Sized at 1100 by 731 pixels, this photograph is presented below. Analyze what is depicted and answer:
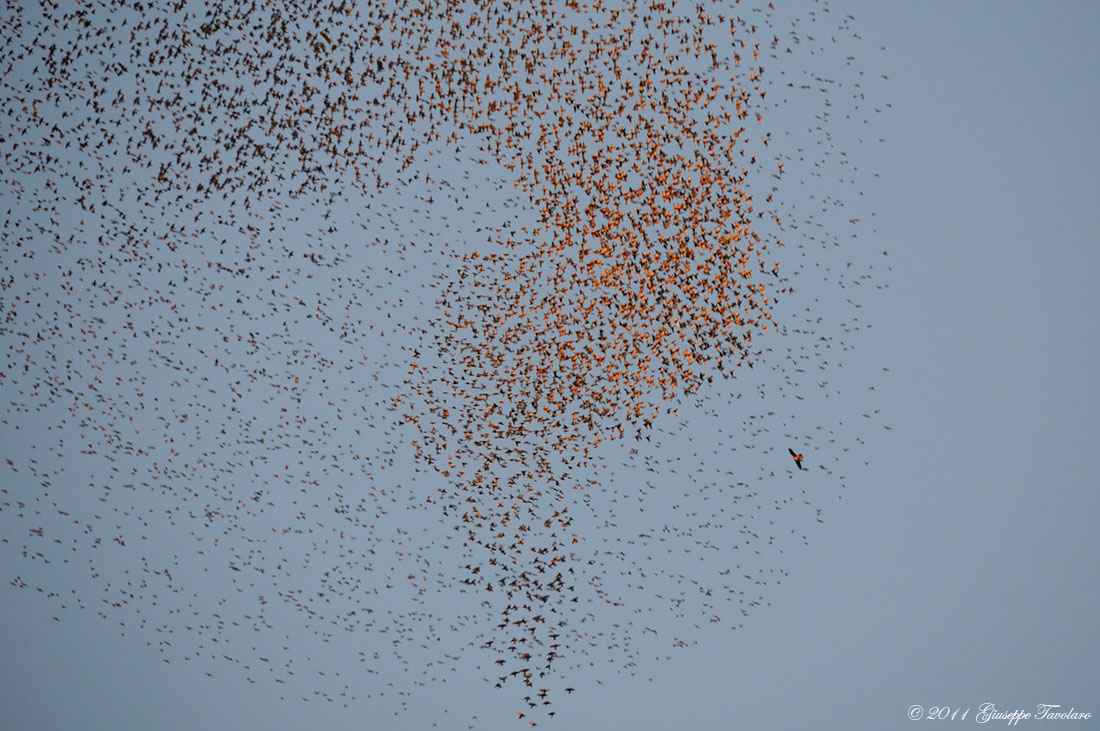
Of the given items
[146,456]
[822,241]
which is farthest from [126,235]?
[822,241]

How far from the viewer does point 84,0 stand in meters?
11.2

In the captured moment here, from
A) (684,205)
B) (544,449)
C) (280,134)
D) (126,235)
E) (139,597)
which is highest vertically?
(280,134)

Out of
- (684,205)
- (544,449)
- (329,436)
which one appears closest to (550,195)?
(684,205)

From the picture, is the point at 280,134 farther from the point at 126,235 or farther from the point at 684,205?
the point at 684,205

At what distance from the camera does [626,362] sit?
35.0 ft

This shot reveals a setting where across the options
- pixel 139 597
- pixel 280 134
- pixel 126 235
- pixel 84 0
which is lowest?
pixel 139 597

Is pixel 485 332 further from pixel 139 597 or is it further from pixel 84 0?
pixel 84 0

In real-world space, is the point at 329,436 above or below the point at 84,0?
below

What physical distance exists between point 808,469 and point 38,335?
371 inches

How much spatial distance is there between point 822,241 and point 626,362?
110 inches

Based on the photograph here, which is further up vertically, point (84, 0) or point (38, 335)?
point (84, 0)

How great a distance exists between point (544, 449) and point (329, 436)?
2626 mm

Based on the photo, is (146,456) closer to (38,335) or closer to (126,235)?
(38,335)

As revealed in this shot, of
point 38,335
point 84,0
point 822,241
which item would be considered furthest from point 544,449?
point 84,0
